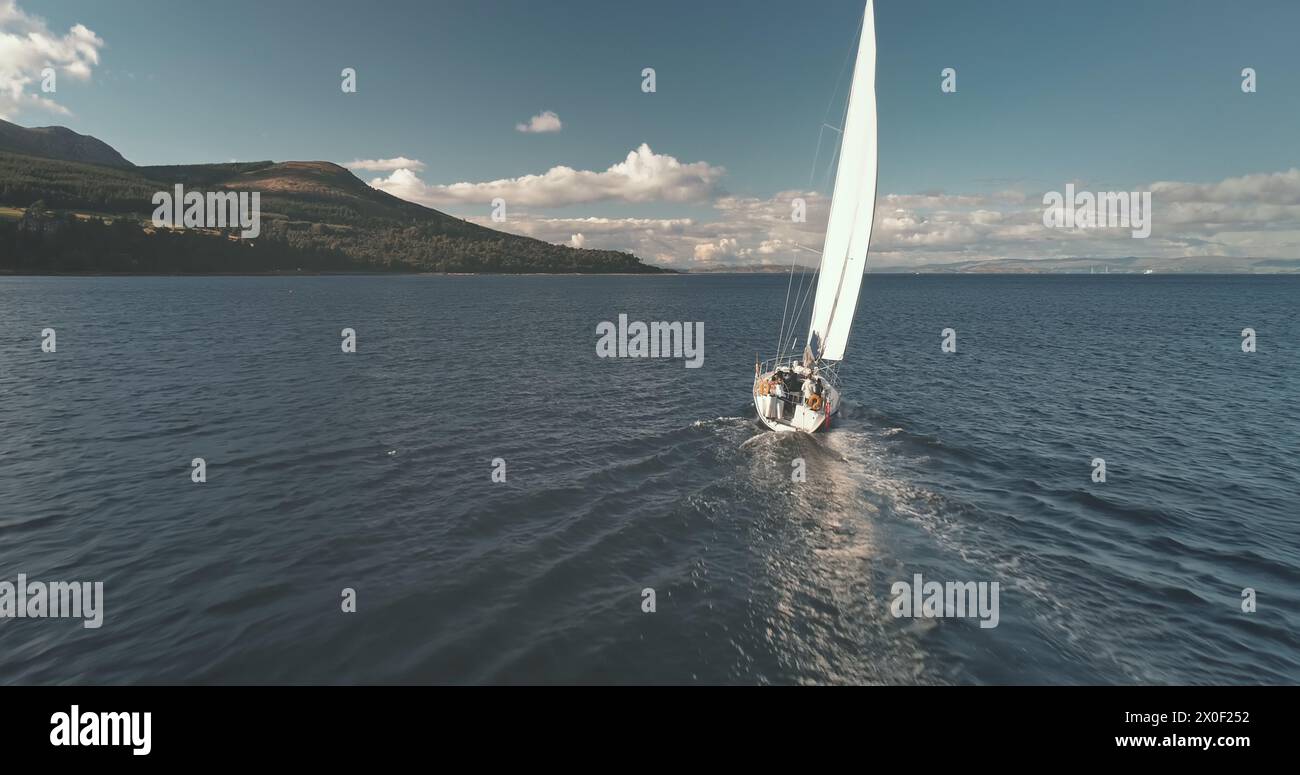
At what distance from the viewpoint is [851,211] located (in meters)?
32.7

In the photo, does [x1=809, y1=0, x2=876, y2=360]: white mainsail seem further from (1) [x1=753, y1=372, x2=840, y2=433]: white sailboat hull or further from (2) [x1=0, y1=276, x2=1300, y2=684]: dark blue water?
(2) [x1=0, y1=276, x2=1300, y2=684]: dark blue water

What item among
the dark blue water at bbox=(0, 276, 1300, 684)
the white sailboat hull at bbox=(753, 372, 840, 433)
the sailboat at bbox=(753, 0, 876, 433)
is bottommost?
the dark blue water at bbox=(0, 276, 1300, 684)

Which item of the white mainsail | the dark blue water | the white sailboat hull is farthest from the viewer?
the white sailboat hull

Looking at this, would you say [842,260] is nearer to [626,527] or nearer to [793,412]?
[793,412]

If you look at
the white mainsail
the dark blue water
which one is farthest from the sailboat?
the dark blue water

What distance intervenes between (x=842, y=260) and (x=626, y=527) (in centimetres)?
2236

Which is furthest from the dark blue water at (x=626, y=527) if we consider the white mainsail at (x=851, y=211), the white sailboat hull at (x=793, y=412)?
the white mainsail at (x=851, y=211)

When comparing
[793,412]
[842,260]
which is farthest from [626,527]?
[842,260]

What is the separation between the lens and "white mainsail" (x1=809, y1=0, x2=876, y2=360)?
99.9 ft

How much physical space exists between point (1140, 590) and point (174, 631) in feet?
90.0

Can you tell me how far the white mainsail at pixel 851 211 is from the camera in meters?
30.4

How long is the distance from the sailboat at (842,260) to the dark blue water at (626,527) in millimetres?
1928

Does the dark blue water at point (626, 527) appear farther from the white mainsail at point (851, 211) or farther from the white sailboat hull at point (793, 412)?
the white mainsail at point (851, 211)
